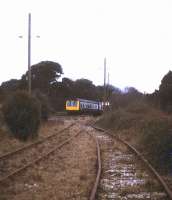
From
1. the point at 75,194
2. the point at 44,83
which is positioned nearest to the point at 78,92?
the point at 44,83

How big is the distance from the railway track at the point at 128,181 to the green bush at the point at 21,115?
881 cm

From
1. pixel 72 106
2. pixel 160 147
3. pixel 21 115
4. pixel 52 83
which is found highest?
pixel 52 83

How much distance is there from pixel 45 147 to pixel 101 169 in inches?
356

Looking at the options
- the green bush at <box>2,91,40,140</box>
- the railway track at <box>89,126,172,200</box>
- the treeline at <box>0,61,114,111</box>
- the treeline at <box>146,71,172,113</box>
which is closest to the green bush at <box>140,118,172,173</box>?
the railway track at <box>89,126,172,200</box>

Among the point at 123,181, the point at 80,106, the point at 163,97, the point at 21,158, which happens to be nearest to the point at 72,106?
the point at 80,106

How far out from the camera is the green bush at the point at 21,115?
27.2m

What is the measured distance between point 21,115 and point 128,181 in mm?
14493

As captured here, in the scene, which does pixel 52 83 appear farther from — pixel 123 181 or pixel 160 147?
pixel 123 181

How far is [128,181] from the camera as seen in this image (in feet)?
43.9

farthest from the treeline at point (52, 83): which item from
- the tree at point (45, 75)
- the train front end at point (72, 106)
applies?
the train front end at point (72, 106)

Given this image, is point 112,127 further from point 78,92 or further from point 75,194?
point 78,92

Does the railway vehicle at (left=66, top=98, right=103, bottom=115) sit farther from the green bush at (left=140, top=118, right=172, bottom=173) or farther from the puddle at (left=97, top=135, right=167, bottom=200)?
the puddle at (left=97, top=135, right=167, bottom=200)

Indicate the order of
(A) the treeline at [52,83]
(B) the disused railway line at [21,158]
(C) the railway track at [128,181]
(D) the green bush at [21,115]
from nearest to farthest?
(C) the railway track at [128,181] < (B) the disused railway line at [21,158] < (D) the green bush at [21,115] < (A) the treeline at [52,83]

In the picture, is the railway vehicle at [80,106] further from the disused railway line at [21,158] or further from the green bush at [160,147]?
the green bush at [160,147]
